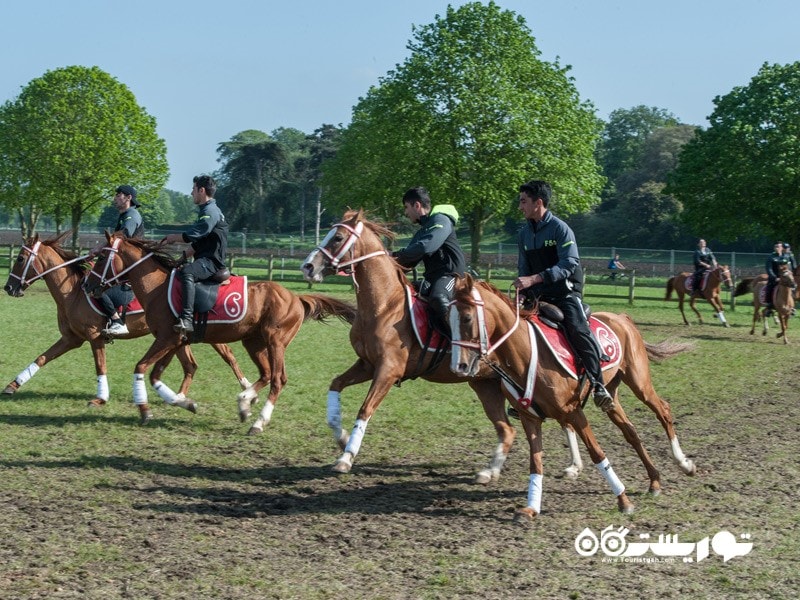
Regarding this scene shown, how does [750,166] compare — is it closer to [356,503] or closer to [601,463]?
[601,463]

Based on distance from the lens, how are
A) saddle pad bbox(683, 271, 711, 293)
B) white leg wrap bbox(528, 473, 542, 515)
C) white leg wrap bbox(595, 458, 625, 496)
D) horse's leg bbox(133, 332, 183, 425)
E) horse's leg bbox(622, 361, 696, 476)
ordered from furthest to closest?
1. saddle pad bbox(683, 271, 711, 293)
2. horse's leg bbox(133, 332, 183, 425)
3. horse's leg bbox(622, 361, 696, 476)
4. white leg wrap bbox(595, 458, 625, 496)
5. white leg wrap bbox(528, 473, 542, 515)

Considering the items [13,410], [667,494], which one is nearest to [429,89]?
[13,410]

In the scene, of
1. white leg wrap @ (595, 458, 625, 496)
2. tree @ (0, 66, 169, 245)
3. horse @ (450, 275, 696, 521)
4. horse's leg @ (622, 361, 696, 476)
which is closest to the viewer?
horse @ (450, 275, 696, 521)

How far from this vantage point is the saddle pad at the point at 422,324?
873 cm

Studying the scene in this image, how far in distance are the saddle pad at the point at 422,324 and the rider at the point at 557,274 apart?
1146 millimetres

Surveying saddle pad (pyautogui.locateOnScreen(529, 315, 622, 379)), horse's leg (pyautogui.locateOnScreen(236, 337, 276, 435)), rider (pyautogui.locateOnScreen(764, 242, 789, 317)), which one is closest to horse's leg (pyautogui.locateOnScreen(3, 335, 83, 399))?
horse's leg (pyautogui.locateOnScreen(236, 337, 276, 435))

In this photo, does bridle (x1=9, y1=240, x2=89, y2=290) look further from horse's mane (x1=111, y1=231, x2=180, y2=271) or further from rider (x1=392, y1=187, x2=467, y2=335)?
rider (x1=392, y1=187, x2=467, y2=335)

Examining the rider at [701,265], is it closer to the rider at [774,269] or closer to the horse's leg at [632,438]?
the rider at [774,269]

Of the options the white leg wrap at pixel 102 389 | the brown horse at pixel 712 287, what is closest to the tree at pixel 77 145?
the brown horse at pixel 712 287

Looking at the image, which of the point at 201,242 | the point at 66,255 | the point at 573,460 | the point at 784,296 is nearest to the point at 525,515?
the point at 573,460

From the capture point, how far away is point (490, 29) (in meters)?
39.6

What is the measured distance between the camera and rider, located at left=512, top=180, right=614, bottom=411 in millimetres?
7656

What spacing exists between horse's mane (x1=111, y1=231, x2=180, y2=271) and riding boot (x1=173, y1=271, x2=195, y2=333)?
378 millimetres

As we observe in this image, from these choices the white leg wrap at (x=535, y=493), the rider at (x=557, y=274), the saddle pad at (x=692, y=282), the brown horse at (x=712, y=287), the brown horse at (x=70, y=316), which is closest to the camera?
the white leg wrap at (x=535, y=493)
